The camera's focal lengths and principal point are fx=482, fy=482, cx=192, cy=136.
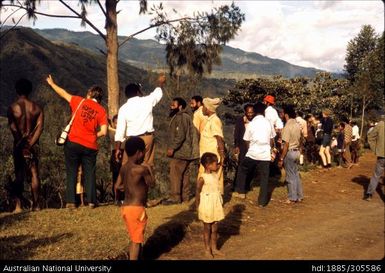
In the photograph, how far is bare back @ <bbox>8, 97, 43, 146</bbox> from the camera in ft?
24.6

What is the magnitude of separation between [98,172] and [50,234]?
448 inches

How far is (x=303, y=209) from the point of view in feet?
31.6

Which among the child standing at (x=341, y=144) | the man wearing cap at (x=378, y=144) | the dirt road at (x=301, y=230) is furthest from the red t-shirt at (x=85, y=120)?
the child standing at (x=341, y=144)

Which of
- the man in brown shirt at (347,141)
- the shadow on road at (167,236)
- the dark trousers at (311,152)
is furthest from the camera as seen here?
the dark trousers at (311,152)

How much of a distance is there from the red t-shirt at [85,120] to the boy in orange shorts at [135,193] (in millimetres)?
2102

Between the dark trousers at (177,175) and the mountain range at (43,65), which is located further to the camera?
the mountain range at (43,65)

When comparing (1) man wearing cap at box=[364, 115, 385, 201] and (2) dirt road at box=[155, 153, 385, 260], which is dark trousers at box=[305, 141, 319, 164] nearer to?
(2) dirt road at box=[155, 153, 385, 260]

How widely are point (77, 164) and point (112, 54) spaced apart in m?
5.38

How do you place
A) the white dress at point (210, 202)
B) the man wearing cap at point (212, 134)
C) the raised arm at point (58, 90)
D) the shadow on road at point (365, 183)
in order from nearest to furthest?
the white dress at point (210, 202)
the raised arm at point (58, 90)
the man wearing cap at point (212, 134)
the shadow on road at point (365, 183)

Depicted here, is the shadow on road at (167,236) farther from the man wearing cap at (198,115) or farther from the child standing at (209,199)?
the man wearing cap at (198,115)

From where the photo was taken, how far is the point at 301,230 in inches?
310

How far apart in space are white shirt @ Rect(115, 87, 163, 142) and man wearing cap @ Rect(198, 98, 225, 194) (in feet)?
3.31

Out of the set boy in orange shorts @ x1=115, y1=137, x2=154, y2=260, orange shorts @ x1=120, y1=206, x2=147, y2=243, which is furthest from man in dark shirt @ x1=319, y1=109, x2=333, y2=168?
orange shorts @ x1=120, y1=206, x2=147, y2=243

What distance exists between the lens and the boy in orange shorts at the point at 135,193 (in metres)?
5.45
